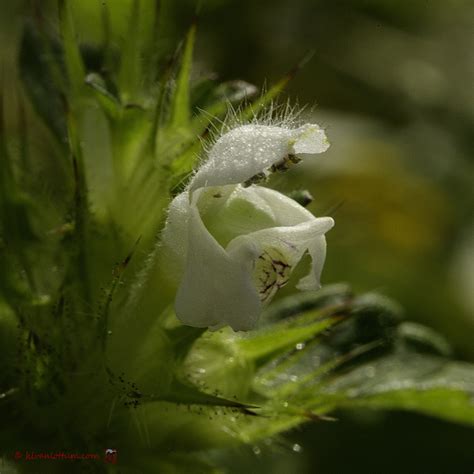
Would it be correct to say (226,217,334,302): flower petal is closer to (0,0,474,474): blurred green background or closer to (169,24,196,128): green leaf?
(169,24,196,128): green leaf

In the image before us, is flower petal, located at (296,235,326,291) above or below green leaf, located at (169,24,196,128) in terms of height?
below

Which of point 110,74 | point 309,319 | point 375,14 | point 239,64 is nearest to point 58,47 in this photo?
point 110,74

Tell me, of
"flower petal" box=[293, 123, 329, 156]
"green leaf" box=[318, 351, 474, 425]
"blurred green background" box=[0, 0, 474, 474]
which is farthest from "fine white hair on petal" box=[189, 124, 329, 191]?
"blurred green background" box=[0, 0, 474, 474]

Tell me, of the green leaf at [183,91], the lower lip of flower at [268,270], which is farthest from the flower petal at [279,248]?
the green leaf at [183,91]

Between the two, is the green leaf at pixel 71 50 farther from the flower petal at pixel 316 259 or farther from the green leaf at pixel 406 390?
the green leaf at pixel 406 390

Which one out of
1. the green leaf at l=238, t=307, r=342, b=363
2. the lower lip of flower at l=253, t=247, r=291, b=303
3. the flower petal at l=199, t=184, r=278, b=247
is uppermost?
the flower petal at l=199, t=184, r=278, b=247

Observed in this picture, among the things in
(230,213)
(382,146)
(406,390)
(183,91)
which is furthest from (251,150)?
(382,146)

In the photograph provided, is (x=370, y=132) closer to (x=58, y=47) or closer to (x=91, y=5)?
(x=91, y=5)
